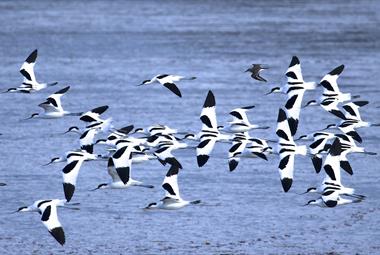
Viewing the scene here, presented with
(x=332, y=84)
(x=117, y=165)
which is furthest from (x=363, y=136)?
(x=117, y=165)

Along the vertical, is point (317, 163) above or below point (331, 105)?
below

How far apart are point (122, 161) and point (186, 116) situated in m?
9.38

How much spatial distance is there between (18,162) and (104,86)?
30.4 feet

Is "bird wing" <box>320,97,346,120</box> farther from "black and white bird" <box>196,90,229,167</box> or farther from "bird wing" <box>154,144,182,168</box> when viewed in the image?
"bird wing" <box>154,144,182,168</box>

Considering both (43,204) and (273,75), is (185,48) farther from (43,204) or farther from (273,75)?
(43,204)

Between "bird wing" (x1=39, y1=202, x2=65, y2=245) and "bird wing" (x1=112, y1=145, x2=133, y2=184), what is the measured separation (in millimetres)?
1173

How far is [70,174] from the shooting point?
64.6ft

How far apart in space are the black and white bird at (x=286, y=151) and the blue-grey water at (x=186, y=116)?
936mm

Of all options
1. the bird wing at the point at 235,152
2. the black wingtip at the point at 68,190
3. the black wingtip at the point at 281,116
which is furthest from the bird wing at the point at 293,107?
the black wingtip at the point at 68,190

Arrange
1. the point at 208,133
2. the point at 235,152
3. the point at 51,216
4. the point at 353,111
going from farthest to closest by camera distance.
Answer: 1. the point at 353,111
2. the point at 208,133
3. the point at 235,152
4. the point at 51,216

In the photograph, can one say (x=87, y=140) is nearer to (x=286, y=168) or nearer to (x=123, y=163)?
(x=123, y=163)

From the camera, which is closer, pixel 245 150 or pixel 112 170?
pixel 112 170

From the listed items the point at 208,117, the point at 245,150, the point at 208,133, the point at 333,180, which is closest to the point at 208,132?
the point at 208,133

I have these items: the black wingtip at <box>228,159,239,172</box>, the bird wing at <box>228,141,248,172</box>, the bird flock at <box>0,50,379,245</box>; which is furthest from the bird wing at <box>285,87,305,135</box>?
the black wingtip at <box>228,159,239,172</box>
